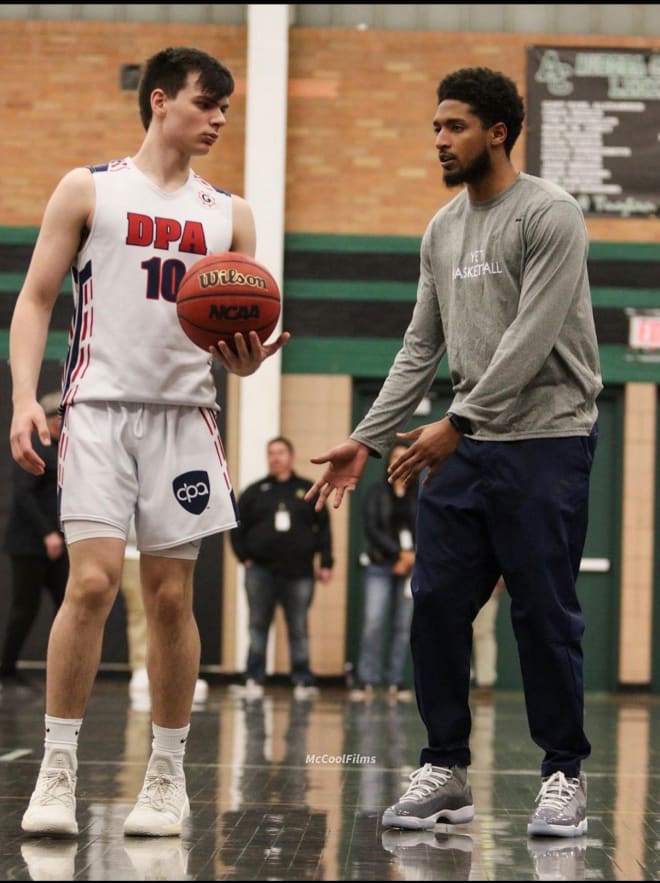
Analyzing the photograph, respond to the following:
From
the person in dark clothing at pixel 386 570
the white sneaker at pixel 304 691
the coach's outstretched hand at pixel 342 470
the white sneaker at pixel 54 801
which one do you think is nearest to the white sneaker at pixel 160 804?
the white sneaker at pixel 54 801

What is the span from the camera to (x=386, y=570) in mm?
14000

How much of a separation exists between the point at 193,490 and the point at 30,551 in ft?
25.3

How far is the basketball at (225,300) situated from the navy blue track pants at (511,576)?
76cm

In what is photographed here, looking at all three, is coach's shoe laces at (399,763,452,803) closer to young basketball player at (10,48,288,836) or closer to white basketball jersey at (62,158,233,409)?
young basketball player at (10,48,288,836)

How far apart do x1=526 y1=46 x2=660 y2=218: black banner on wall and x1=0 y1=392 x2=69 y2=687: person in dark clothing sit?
588 cm

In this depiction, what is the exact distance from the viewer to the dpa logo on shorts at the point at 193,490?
185 inches

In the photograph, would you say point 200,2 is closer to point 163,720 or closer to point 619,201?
point 619,201

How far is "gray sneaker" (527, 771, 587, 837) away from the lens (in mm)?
4688

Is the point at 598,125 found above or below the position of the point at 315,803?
above

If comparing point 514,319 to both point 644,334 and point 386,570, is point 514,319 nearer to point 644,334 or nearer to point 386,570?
point 386,570

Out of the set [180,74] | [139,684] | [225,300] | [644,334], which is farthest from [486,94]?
[644,334]

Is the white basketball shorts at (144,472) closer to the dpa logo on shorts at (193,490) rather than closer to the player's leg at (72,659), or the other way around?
the dpa logo on shorts at (193,490)

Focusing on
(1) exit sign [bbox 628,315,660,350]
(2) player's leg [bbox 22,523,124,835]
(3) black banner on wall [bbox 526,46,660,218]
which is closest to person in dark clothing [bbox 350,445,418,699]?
(1) exit sign [bbox 628,315,660,350]

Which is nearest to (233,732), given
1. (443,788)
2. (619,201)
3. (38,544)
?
(38,544)
